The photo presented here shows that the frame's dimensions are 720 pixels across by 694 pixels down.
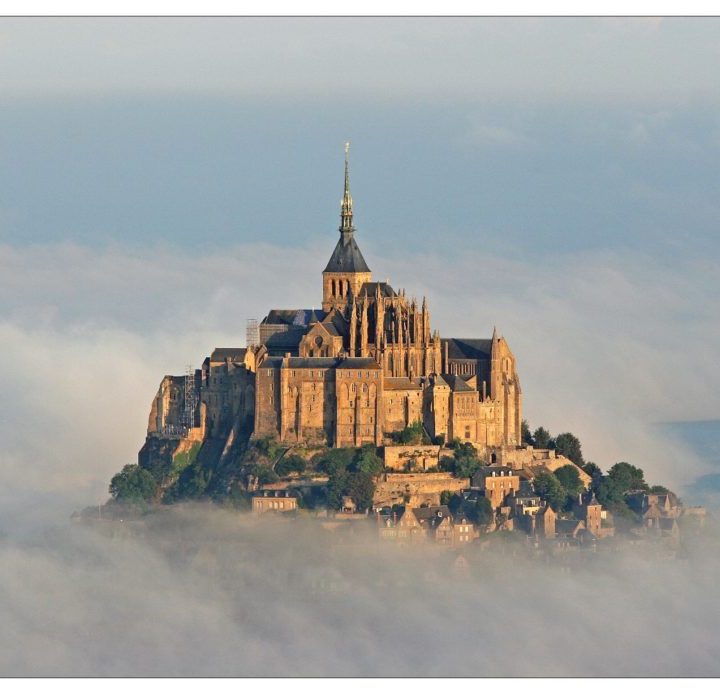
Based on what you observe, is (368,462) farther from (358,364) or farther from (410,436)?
(358,364)

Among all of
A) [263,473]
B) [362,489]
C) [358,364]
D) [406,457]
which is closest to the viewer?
[362,489]

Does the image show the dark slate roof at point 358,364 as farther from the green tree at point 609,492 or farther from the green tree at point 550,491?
the green tree at point 609,492

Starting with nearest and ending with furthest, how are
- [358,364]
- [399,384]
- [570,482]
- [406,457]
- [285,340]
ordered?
[406,457] < [358,364] < [399,384] < [570,482] < [285,340]

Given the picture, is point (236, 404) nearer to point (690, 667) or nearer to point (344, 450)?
point (344, 450)

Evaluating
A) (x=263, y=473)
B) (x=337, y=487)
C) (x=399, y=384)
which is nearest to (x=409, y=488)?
(x=337, y=487)

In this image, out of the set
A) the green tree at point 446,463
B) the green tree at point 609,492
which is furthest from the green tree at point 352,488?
the green tree at point 609,492

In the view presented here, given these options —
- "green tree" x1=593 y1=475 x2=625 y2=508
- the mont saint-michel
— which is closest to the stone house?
the mont saint-michel
